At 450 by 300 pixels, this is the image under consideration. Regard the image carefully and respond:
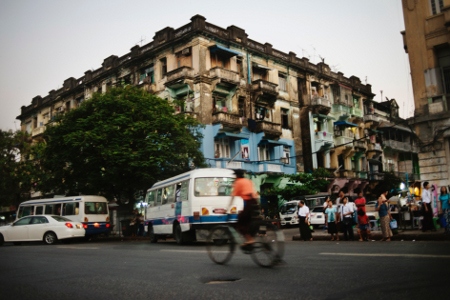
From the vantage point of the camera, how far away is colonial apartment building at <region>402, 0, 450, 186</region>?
1716 centimetres

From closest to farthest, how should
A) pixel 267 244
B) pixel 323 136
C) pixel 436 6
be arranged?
pixel 267 244 < pixel 436 6 < pixel 323 136

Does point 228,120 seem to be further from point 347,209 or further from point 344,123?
point 347,209

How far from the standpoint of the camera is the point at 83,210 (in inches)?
950

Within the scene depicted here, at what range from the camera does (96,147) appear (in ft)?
79.8

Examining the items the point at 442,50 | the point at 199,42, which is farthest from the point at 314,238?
the point at 199,42

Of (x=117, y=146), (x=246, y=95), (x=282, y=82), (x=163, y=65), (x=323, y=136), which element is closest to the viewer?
(x=117, y=146)

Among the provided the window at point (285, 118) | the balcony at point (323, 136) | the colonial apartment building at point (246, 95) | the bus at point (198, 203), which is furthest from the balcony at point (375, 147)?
the bus at point (198, 203)

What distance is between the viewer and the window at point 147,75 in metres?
37.1

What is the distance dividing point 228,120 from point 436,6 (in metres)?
18.5

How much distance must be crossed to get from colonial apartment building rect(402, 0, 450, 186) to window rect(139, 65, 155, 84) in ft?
77.1

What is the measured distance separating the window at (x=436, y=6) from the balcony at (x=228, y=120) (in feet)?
59.3

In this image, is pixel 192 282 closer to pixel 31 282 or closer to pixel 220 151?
pixel 31 282

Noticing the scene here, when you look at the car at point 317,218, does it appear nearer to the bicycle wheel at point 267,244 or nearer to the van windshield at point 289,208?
the van windshield at point 289,208

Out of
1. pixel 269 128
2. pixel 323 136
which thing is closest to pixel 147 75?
pixel 269 128
